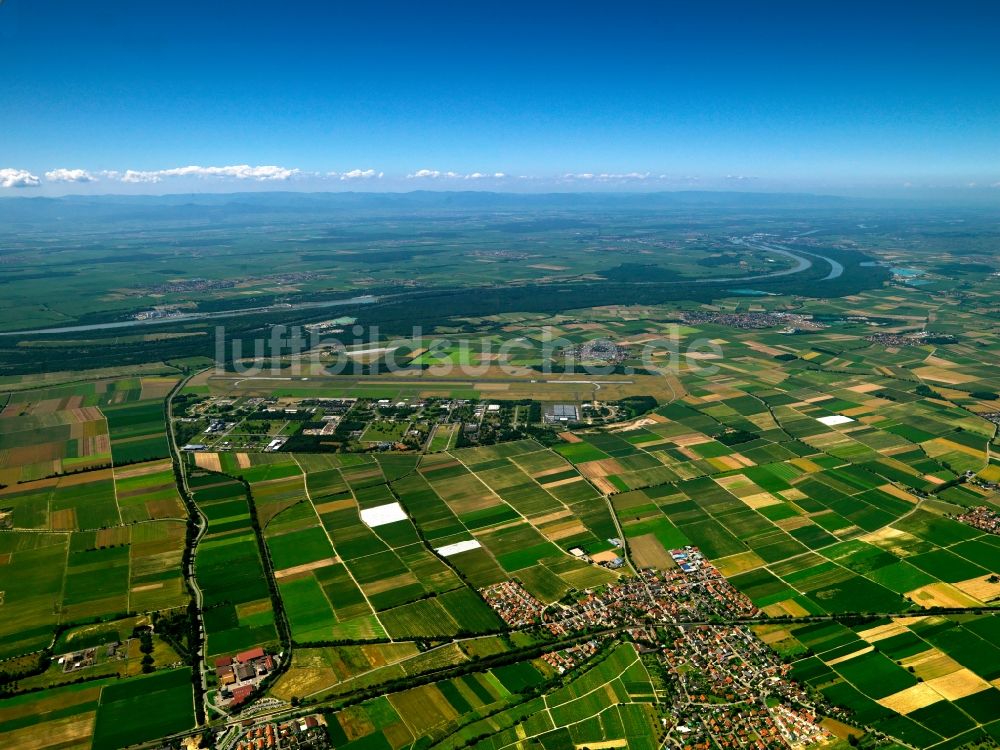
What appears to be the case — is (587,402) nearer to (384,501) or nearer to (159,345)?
(384,501)

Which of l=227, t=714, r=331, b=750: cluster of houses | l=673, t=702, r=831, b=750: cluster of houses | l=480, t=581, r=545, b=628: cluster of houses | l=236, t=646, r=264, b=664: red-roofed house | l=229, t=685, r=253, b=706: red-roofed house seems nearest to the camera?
l=227, t=714, r=331, b=750: cluster of houses

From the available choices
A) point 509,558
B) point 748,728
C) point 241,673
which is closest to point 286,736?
point 241,673

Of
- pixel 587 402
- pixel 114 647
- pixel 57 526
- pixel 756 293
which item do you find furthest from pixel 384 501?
pixel 756 293

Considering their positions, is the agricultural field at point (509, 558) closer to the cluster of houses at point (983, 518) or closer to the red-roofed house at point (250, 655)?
the red-roofed house at point (250, 655)

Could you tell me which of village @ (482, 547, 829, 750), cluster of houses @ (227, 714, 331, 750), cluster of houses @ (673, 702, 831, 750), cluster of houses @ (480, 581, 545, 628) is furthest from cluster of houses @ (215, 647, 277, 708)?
cluster of houses @ (673, 702, 831, 750)

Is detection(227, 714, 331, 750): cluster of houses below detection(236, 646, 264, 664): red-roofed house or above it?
below

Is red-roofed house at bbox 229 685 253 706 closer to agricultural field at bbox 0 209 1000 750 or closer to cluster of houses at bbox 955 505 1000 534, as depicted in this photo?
agricultural field at bbox 0 209 1000 750

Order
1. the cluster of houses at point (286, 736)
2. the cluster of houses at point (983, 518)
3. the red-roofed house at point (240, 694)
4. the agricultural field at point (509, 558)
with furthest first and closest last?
the cluster of houses at point (983, 518), the red-roofed house at point (240, 694), the agricultural field at point (509, 558), the cluster of houses at point (286, 736)

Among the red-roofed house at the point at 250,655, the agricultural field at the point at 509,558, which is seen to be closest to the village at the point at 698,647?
the agricultural field at the point at 509,558
